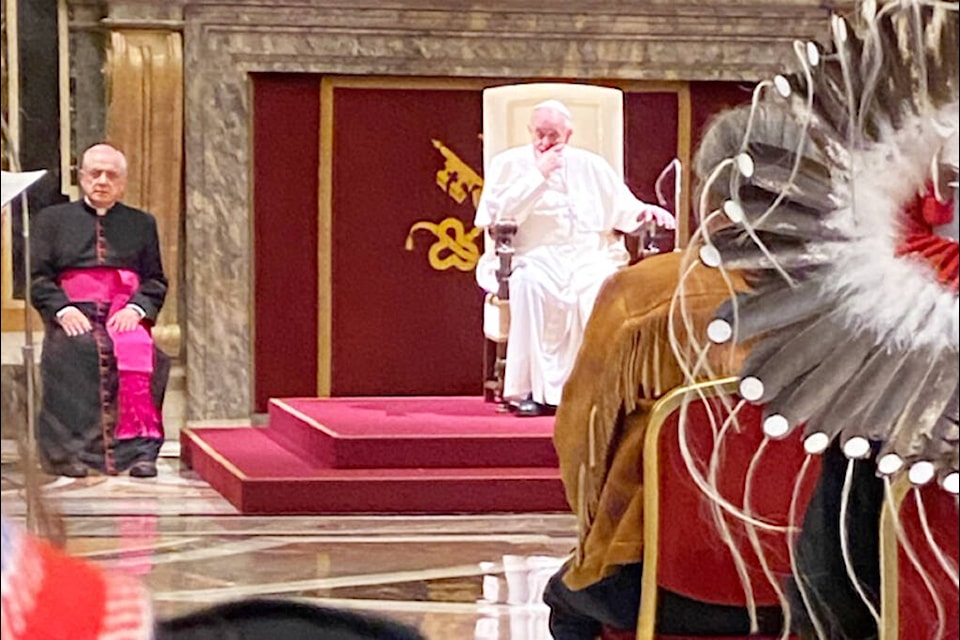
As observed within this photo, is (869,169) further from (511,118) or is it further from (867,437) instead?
(511,118)

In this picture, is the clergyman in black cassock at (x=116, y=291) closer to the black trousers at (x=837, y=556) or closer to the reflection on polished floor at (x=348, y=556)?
the reflection on polished floor at (x=348, y=556)

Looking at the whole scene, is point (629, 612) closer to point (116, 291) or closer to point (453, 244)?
point (116, 291)

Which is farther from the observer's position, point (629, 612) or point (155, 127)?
point (155, 127)

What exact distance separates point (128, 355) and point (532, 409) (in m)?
1.29

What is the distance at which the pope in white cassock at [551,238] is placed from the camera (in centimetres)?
538

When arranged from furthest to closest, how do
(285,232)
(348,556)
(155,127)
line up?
1. (285,232)
2. (155,127)
3. (348,556)

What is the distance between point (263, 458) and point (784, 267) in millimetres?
4103

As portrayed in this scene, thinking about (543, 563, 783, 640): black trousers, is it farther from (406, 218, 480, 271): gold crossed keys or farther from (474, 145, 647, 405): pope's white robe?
(406, 218, 480, 271): gold crossed keys

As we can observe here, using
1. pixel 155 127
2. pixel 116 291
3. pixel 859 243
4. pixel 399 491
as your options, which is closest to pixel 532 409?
pixel 399 491

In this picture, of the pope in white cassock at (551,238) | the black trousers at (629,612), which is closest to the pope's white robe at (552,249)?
the pope in white cassock at (551,238)

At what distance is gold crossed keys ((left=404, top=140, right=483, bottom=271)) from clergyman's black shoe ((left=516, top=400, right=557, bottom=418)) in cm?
122

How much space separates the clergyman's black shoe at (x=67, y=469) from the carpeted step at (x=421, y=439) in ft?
12.9

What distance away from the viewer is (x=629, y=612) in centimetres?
222

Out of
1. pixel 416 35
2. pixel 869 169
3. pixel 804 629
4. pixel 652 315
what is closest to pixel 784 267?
pixel 869 169
